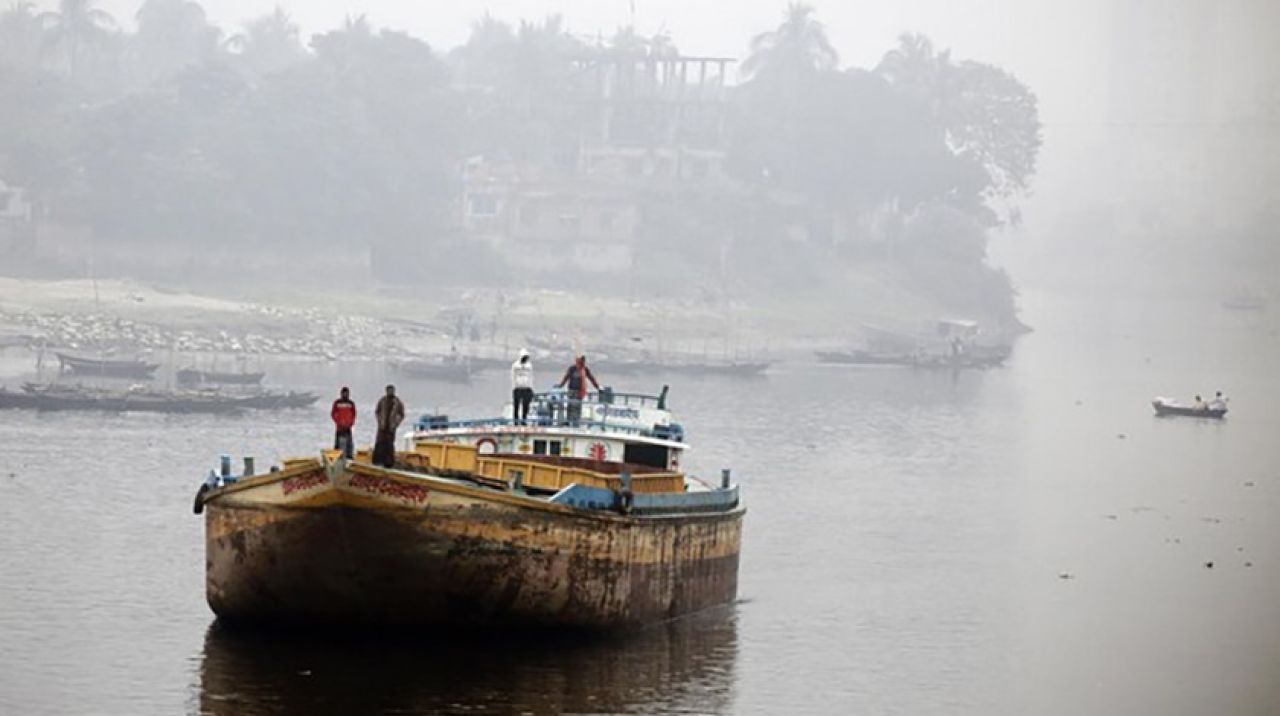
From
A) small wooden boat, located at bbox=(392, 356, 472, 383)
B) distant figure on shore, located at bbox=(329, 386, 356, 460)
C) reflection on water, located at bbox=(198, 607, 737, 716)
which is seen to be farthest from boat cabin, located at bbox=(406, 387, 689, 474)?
small wooden boat, located at bbox=(392, 356, 472, 383)

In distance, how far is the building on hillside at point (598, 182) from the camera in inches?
7042

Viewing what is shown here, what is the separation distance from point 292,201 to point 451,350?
3381cm

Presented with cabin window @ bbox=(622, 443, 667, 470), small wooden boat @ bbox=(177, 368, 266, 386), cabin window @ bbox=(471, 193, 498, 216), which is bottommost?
small wooden boat @ bbox=(177, 368, 266, 386)

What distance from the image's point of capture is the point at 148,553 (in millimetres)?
61594

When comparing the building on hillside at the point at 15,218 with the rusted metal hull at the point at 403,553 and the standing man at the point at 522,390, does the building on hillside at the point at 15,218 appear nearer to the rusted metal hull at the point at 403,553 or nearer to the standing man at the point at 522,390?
the standing man at the point at 522,390

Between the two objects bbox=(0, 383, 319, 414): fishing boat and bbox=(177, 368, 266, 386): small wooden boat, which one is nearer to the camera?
bbox=(0, 383, 319, 414): fishing boat

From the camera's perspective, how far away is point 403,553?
45.6 metres

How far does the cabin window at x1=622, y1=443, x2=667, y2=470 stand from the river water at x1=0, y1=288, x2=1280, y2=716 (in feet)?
10.9

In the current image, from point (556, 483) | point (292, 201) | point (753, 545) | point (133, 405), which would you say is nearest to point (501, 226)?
point (292, 201)

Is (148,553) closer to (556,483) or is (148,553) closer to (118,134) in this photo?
(556,483)

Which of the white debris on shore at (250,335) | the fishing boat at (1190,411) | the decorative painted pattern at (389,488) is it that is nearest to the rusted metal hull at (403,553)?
the decorative painted pattern at (389,488)

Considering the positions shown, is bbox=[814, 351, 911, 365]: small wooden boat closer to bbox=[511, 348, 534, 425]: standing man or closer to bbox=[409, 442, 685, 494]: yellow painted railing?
bbox=[511, 348, 534, 425]: standing man

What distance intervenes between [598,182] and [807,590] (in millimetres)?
124788

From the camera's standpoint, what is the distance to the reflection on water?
44.1 meters
